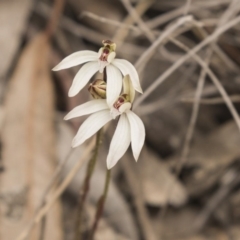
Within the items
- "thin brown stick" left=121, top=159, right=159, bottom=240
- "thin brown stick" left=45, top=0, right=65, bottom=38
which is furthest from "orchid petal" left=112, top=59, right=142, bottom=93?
"thin brown stick" left=45, top=0, right=65, bottom=38

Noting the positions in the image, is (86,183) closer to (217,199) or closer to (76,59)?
(76,59)

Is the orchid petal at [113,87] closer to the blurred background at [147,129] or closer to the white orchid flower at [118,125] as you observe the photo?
the white orchid flower at [118,125]

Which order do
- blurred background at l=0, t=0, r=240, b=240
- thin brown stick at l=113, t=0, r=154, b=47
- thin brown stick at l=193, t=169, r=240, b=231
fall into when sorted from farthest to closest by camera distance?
thin brown stick at l=113, t=0, r=154, b=47
thin brown stick at l=193, t=169, r=240, b=231
blurred background at l=0, t=0, r=240, b=240

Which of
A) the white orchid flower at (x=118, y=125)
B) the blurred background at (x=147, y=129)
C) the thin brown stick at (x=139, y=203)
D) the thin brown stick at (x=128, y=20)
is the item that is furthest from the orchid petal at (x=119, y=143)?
the thin brown stick at (x=128, y=20)

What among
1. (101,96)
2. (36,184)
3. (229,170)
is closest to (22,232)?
(36,184)

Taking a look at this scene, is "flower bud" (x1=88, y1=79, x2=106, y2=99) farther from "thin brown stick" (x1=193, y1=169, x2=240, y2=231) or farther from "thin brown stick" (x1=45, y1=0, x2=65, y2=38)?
"thin brown stick" (x1=45, y1=0, x2=65, y2=38)

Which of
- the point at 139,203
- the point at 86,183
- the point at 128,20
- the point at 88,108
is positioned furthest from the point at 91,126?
the point at 128,20
